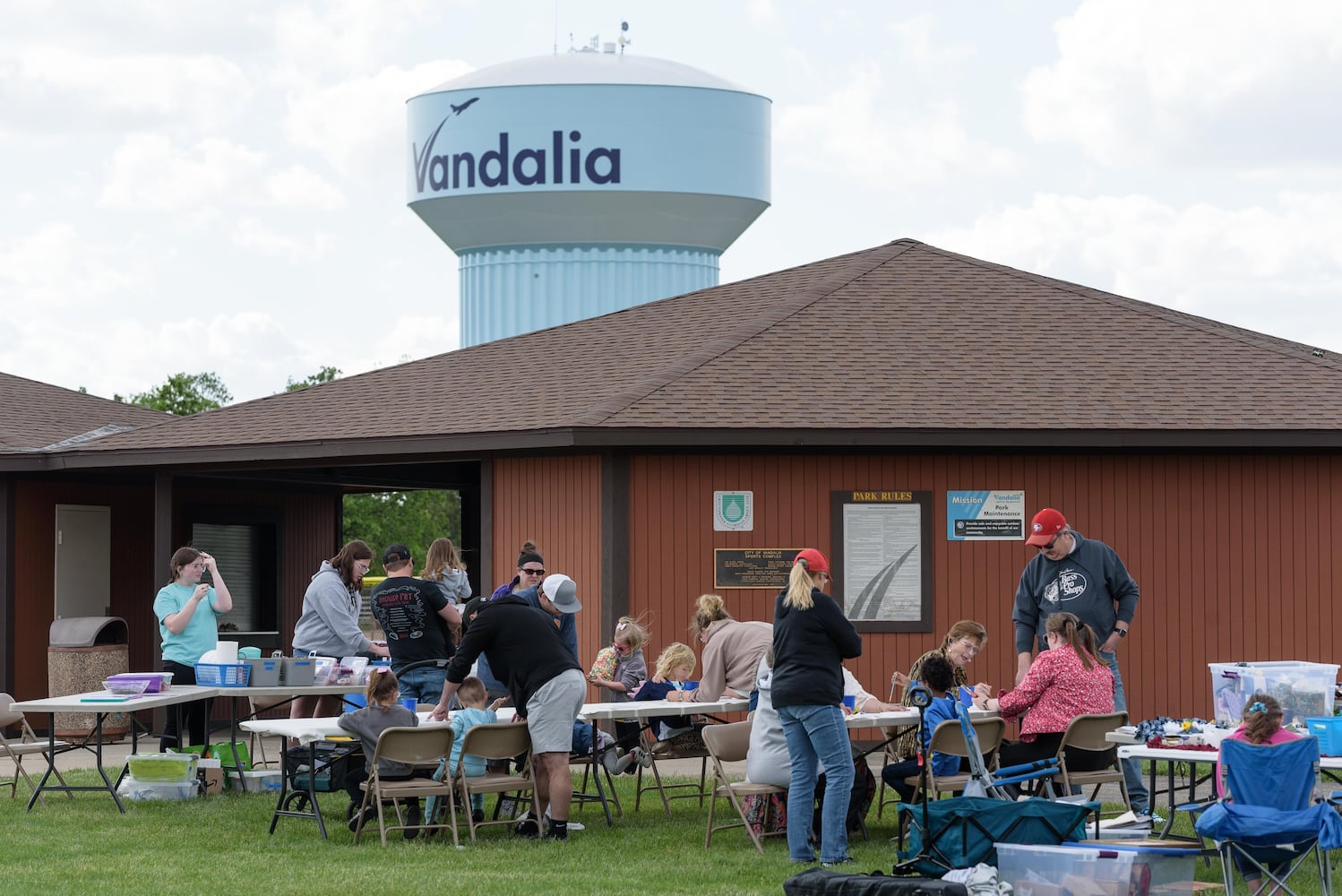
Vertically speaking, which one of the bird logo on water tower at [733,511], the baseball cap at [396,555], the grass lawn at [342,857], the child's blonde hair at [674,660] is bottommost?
the grass lawn at [342,857]

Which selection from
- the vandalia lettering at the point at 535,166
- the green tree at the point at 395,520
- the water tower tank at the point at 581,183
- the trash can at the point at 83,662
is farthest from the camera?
the green tree at the point at 395,520

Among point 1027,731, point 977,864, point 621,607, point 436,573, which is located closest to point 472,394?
point 621,607

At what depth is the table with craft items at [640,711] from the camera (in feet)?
34.1

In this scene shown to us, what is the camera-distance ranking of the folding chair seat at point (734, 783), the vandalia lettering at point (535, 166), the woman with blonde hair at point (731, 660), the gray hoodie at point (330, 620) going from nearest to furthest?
the folding chair seat at point (734, 783) → the woman with blonde hair at point (731, 660) → the gray hoodie at point (330, 620) → the vandalia lettering at point (535, 166)

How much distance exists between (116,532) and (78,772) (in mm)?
5828

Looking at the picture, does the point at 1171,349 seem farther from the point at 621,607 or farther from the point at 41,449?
the point at 41,449

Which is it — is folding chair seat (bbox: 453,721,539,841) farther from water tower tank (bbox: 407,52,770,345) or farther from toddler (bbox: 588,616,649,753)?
water tower tank (bbox: 407,52,770,345)

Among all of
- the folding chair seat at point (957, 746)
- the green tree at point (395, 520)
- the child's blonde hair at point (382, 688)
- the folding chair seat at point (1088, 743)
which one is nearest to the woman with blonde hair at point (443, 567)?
the child's blonde hair at point (382, 688)

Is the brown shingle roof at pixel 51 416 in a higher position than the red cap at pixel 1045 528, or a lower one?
higher

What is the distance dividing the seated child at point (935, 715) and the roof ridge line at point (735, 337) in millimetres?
4674

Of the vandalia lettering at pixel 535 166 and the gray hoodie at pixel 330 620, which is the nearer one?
the gray hoodie at pixel 330 620

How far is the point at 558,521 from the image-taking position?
14.5 metres

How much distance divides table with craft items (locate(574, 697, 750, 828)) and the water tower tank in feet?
43.3

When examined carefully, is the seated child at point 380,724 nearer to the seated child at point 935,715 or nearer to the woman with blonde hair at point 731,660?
the woman with blonde hair at point 731,660
